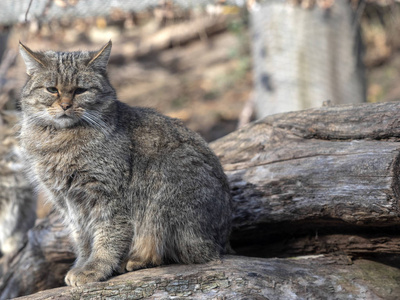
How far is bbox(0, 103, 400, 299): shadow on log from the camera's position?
3.57 m

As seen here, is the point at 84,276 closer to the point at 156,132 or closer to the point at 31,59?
the point at 156,132

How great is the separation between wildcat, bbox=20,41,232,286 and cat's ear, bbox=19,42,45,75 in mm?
10

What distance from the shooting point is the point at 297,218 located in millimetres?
4203

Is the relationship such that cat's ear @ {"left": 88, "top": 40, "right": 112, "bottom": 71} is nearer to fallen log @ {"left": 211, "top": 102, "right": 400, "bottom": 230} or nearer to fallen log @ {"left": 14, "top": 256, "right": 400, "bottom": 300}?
fallen log @ {"left": 211, "top": 102, "right": 400, "bottom": 230}

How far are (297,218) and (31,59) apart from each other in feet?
8.30

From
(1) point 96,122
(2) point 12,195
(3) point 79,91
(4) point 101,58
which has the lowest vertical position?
(2) point 12,195

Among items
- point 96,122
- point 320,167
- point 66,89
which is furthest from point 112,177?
point 320,167

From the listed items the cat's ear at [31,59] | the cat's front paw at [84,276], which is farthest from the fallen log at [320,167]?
the cat's ear at [31,59]

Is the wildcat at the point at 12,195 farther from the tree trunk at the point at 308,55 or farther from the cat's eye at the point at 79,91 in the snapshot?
the tree trunk at the point at 308,55

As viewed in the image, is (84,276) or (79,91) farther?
(79,91)

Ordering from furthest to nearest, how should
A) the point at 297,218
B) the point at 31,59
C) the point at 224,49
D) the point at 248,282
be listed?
the point at 224,49
the point at 297,218
the point at 31,59
the point at 248,282

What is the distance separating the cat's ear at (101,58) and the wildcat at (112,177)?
10mm

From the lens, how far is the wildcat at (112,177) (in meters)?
3.78

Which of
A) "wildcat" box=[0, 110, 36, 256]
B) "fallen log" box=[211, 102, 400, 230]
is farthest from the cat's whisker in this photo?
"wildcat" box=[0, 110, 36, 256]
